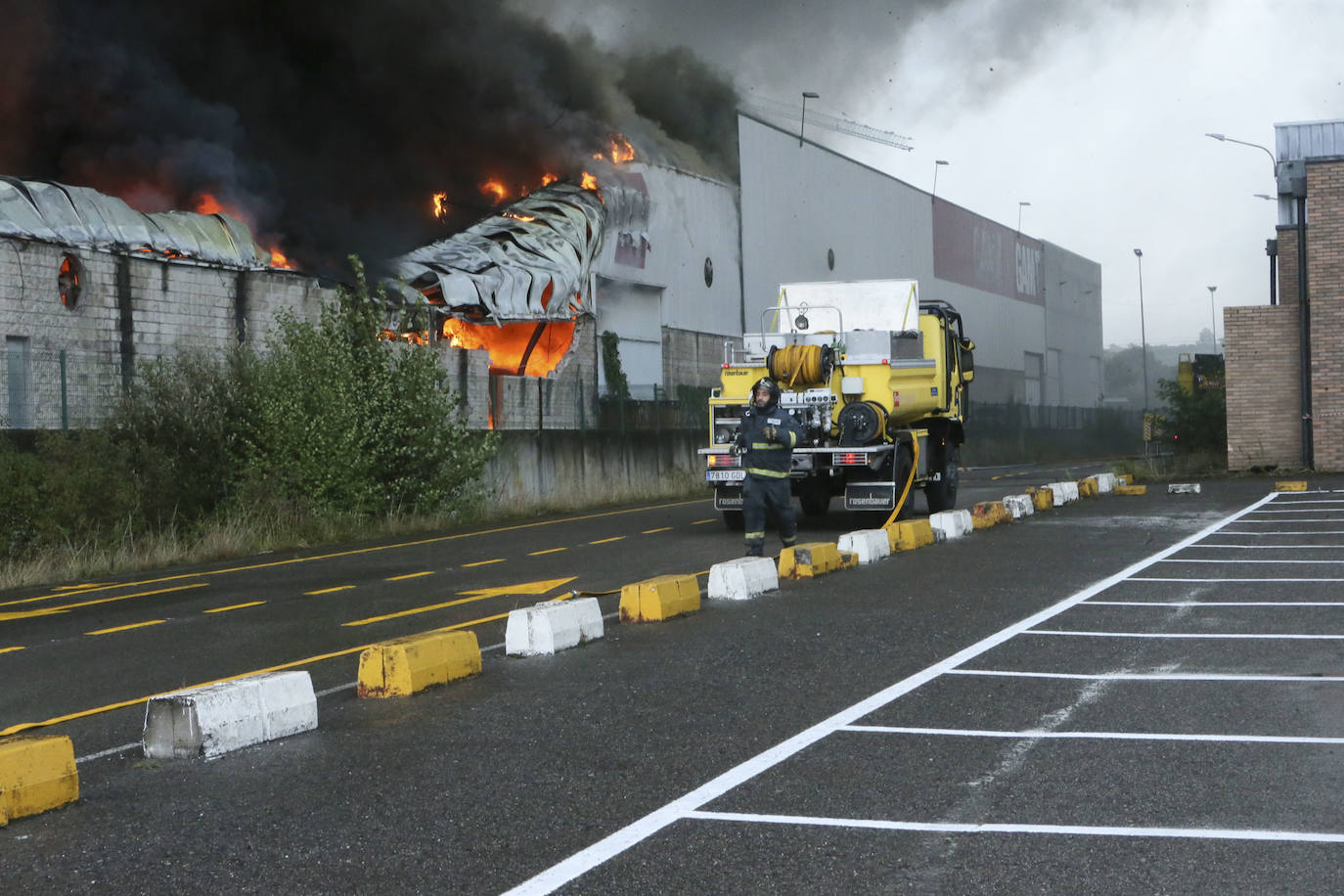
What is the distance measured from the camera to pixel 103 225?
2402cm

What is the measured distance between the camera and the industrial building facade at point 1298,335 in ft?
93.8

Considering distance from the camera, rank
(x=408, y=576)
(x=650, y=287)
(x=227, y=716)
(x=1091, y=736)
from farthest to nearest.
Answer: (x=650, y=287) < (x=408, y=576) < (x=227, y=716) < (x=1091, y=736)

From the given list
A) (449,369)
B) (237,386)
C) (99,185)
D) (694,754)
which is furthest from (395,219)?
(694,754)

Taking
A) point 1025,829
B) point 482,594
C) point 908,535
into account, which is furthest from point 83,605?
point 1025,829

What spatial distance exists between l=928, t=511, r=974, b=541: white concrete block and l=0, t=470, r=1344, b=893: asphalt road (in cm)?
422

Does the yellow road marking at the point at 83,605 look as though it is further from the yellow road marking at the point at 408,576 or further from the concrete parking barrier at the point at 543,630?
the concrete parking barrier at the point at 543,630

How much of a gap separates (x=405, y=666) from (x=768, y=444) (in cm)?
679

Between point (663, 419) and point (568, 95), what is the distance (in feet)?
40.4

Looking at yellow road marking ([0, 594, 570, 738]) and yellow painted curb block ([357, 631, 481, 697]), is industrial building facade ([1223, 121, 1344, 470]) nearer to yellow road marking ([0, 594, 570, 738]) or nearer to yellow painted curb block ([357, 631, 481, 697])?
yellow road marking ([0, 594, 570, 738])

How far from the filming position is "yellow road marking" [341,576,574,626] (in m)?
11.7

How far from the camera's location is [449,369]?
96.4 ft

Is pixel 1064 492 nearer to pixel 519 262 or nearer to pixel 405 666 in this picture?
pixel 519 262

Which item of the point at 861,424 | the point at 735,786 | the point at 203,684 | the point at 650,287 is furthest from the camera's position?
the point at 650,287

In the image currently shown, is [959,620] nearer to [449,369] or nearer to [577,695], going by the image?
[577,695]
